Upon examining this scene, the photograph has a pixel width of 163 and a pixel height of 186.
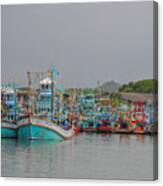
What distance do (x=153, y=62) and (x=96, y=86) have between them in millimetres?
657

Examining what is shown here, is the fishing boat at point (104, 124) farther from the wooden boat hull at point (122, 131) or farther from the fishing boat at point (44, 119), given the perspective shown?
the fishing boat at point (44, 119)

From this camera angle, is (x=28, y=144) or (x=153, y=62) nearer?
(x=153, y=62)

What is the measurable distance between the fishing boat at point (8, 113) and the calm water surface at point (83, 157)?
0.31 feet

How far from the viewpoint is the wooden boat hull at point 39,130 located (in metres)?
8.09

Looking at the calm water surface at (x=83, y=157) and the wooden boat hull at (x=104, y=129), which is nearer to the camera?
the calm water surface at (x=83, y=157)

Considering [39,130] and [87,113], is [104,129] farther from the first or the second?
[39,130]

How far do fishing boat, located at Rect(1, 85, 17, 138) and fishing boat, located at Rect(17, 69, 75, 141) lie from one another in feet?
0.21

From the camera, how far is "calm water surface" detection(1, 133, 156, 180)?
25.5 feet

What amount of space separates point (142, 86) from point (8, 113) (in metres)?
1.46

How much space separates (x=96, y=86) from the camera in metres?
7.91

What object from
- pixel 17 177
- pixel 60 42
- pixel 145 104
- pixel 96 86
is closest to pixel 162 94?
pixel 145 104

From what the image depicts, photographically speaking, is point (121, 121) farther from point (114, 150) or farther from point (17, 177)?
point (17, 177)

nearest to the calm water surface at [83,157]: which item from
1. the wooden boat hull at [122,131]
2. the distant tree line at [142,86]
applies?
the wooden boat hull at [122,131]

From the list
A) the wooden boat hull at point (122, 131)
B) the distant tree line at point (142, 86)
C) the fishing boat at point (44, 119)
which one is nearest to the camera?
the distant tree line at point (142, 86)
